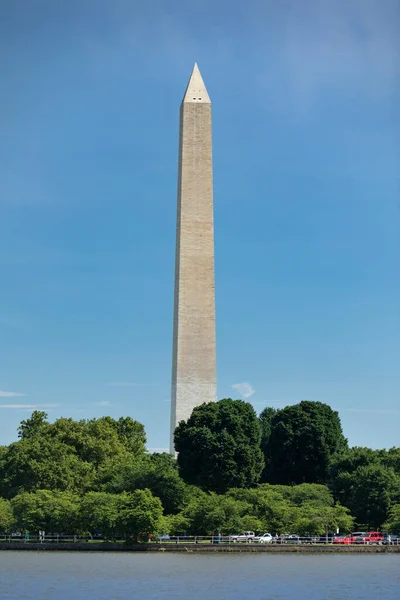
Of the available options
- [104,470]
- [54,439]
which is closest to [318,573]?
[104,470]

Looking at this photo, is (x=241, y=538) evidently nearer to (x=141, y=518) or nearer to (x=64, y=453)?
(x=141, y=518)

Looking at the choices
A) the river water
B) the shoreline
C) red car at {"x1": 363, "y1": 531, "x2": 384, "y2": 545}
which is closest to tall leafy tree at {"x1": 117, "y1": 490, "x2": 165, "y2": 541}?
the shoreline

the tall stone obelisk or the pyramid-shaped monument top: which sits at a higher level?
the pyramid-shaped monument top

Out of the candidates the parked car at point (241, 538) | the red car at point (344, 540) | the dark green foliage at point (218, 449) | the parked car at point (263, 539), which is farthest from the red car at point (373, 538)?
the dark green foliage at point (218, 449)

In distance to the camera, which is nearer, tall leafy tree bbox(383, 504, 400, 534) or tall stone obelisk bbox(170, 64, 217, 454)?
tall leafy tree bbox(383, 504, 400, 534)

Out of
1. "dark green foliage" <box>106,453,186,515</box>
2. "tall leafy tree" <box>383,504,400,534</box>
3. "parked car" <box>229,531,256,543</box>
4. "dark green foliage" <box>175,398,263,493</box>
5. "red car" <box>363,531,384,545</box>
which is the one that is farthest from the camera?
"dark green foliage" <box>175,398,263,493</box>

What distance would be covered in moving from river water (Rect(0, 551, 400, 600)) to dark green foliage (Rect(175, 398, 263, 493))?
13278mm

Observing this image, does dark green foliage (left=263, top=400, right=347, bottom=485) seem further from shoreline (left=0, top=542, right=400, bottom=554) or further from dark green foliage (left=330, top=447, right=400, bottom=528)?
shoreline (left=0, top=542, right=400, bottom=554)

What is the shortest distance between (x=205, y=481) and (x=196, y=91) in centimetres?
2520

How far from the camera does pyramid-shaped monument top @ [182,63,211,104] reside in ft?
224

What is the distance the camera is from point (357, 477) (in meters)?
58.1

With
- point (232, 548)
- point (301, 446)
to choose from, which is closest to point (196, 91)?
point (301, 446)

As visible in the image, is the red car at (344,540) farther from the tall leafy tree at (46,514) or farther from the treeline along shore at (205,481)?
the tall leafy tree at (46,514)

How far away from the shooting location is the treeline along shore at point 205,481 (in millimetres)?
51094
